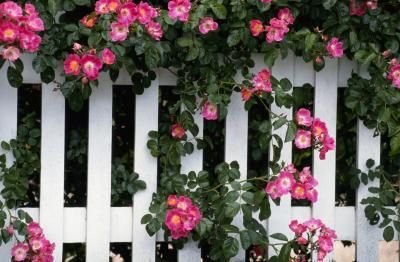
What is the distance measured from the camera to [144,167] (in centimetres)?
290

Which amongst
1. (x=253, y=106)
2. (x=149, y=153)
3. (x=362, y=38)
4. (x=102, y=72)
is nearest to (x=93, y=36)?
(x=102, y=72)

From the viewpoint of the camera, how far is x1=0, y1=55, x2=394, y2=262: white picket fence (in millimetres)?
2826

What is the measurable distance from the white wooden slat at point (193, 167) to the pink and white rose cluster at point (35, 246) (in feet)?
1.44

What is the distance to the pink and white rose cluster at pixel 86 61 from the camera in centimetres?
264

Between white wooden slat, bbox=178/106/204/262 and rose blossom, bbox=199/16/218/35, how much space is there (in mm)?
306

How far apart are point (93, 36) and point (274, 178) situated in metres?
0.70

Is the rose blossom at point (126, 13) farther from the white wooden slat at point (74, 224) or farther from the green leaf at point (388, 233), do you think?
the green leaf at point (388, 233)

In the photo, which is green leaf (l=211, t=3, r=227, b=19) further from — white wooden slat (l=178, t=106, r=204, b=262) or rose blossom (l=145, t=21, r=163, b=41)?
white wooden slat (l=178, t=106, r=204, b=262)

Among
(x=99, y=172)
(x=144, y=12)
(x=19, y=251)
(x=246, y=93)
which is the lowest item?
(x=19, y=251)

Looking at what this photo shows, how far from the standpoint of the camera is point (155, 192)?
2906 mm

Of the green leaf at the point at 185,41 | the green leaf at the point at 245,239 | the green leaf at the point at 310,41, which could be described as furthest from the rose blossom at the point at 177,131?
the green leaf at the point at 310,41

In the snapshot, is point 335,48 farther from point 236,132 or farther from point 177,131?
point 177,131

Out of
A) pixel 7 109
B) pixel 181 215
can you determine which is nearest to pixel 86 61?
pixel 7 109

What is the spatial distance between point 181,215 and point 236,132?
370mm
